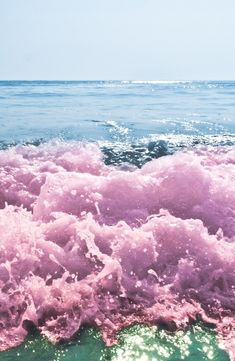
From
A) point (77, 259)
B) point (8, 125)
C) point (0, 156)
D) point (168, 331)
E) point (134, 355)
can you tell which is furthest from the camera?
point (8, 125)

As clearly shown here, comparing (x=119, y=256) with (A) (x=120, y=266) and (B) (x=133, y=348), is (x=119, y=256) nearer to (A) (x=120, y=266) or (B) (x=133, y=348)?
(A) (x=120, y=266)

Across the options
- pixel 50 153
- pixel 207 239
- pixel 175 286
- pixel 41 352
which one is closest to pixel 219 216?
pixel 207 239

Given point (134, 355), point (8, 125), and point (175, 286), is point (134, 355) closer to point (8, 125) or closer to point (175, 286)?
point (175, 286)

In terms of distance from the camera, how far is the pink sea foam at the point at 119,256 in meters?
3.94

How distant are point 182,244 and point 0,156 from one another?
6100 millimetres

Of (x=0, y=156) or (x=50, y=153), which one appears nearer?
(x=0, y=156)

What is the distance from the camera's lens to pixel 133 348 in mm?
3496

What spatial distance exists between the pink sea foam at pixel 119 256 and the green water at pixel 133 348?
0.34 ft

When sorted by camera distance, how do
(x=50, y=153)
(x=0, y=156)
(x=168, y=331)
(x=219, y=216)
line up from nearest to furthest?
(x=168, y=331)
(x=219, y=216)
(x=0, y=156)
(x=50, y=153)

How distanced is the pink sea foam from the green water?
10 cm

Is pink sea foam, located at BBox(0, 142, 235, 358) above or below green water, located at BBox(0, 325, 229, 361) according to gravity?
above

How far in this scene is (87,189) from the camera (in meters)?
6.63

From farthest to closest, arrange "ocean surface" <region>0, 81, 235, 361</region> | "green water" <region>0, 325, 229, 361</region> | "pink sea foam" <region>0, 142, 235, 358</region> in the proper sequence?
"pink sea foam" <region>0, 142, 235, 358</region> < "ocean surface" <region>0, 81, 235, 361</region> < "green water" <region>0, 325, 229, 361</region>

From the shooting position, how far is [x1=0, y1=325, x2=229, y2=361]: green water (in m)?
3.38
